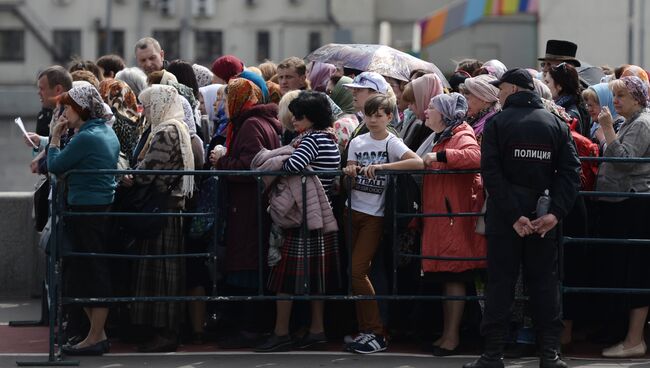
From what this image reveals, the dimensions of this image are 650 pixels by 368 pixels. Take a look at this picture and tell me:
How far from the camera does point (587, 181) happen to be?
9.44 meters

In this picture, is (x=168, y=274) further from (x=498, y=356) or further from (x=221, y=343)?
(x=498, y=356)

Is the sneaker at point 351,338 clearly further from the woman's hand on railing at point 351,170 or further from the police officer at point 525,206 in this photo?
the woman's hand on railing at point 351,170

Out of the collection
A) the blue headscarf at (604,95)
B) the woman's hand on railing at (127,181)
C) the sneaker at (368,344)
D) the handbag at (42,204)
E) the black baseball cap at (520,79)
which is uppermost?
the black baseball cap at (520,79)

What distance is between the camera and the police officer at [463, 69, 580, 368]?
862cm

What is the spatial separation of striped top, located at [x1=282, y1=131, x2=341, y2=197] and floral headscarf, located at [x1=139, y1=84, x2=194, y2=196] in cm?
74

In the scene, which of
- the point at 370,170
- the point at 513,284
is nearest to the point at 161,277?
the point at 370,170

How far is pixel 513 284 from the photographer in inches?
344

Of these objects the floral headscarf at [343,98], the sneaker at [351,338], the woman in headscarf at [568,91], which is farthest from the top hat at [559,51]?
the sneaker at [351,338]

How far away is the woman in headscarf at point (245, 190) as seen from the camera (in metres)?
9.50

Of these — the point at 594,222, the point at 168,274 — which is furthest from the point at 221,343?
the point at 594,222

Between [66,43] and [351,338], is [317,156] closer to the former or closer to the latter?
[351,338]

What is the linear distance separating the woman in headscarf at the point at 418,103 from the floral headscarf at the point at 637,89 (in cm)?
135

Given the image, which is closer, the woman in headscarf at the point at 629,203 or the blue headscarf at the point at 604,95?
the woman in headscarf at the point at 629,203

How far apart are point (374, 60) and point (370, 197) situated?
1960 mm
